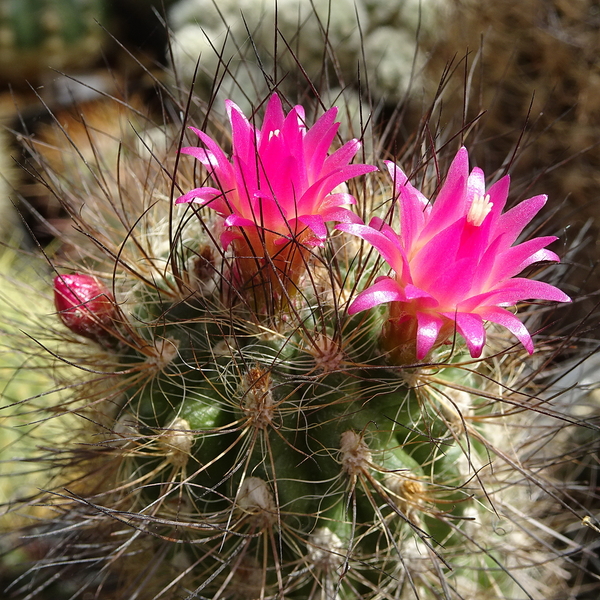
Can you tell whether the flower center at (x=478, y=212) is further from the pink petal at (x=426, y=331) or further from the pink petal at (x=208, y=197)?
the pink petal at (x=208, y=197)

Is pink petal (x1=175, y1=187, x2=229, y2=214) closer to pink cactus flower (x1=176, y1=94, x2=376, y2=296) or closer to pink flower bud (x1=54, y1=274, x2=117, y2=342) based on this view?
pink cactus flower (x1=176, y1=94, x2=376, y2=296)

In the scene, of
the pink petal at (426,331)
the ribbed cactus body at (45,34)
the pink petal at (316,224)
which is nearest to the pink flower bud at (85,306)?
the pink petal at (316,224)

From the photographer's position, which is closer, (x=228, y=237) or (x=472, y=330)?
(x=472, y=330)

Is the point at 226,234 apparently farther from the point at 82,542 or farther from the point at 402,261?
the point at 82,542

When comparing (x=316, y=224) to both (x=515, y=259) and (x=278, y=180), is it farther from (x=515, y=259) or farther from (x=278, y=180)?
(x=515, y=259)

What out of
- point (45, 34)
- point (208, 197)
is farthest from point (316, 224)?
point (45, 34)

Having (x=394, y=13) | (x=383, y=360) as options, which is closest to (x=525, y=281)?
(x=383, y=360)
